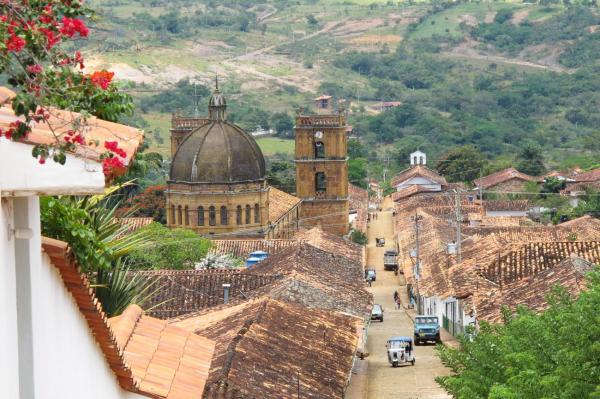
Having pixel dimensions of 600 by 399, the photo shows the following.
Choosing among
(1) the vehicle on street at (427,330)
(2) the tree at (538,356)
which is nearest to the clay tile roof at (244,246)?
(1) the vehicle on street at (427,330)

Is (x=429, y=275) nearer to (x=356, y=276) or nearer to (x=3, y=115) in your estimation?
(x=356, y=276)

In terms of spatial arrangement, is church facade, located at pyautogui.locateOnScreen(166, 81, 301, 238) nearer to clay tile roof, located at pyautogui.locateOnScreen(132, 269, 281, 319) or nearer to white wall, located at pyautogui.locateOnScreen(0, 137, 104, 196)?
clay tile roof, located at pyautogui.locateOnScreen(132, 269, 281, 319)

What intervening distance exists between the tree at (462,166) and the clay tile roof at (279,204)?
108 feet

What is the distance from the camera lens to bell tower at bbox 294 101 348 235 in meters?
80.4

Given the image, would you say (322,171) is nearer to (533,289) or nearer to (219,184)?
(219,184)

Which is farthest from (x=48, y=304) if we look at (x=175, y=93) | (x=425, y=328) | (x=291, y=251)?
(x=175, y=93)

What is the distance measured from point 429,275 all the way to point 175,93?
375 ft

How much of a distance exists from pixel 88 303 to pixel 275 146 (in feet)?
422

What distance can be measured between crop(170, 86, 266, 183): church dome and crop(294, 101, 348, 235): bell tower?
12.4 m

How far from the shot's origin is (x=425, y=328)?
4356 cm

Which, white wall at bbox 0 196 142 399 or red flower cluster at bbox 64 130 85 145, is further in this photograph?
red flower cluster at bbox 64 130 85 145

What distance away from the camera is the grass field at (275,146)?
131000 mm

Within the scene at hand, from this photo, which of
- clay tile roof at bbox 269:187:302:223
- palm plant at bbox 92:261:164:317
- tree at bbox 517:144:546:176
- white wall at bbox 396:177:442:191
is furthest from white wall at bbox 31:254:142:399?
tree at bbox 517:144:546:176

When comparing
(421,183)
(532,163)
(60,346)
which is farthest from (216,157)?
(60,346)
